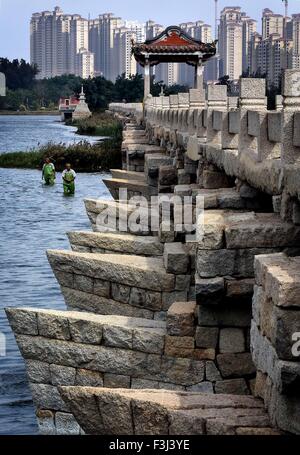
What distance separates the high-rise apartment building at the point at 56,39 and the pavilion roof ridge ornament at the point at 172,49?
93.0 meters

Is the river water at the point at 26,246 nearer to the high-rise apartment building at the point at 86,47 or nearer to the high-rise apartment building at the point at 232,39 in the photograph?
the high-rise apartment building at the point at 232,39

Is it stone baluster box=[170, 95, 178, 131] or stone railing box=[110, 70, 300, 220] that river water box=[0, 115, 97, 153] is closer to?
stone baluster box=[170, 95, 178, 131]

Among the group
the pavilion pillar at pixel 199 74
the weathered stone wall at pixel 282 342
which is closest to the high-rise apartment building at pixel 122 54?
the pavilion pillar at pixel 199 74

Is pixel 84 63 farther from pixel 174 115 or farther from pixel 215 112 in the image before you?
pixel 215 112

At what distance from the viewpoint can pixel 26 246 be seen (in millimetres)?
26859

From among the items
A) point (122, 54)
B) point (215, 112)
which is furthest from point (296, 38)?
point (122, 54)

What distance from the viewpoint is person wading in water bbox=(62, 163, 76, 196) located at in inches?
1444

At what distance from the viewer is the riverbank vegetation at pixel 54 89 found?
96812 millimetres

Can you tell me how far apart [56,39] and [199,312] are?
14709 centimetres

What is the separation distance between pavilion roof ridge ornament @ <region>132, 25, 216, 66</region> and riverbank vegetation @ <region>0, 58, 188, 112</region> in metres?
27.0

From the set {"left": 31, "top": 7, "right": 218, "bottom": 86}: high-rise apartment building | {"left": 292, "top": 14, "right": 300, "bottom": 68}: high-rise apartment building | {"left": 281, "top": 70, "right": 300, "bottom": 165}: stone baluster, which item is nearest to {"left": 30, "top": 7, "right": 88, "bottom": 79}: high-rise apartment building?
{"left": 31, "top": 7, "right": 218, "bottom": 86}: high-rise apartment building

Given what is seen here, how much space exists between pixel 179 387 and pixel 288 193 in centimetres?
239

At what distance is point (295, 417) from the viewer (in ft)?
21.8

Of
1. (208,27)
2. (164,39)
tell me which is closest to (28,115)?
(208,27)
